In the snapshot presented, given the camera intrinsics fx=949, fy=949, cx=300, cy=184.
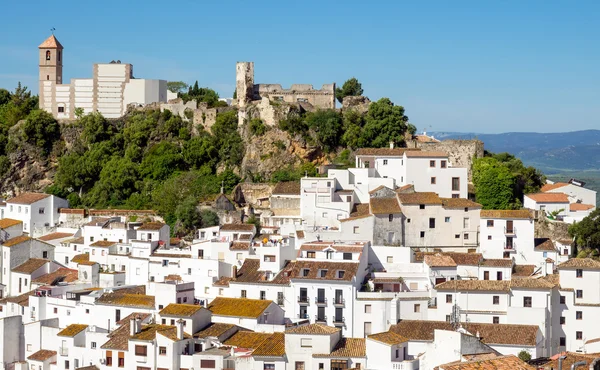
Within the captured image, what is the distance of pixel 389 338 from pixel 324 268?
18.8 feet

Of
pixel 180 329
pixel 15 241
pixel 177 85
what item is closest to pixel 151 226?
pixel 15 241

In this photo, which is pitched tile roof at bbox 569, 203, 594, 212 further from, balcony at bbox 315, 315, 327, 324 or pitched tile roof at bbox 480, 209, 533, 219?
balcony at bbox 315, 315, 327, 324

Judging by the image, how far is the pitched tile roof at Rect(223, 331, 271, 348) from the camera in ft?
117

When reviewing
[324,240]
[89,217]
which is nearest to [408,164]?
[324,240]

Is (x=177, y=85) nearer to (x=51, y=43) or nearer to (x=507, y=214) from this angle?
(x=51, y=43)

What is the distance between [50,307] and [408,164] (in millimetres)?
18761

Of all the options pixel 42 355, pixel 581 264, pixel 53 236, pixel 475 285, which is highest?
pixel 53 236

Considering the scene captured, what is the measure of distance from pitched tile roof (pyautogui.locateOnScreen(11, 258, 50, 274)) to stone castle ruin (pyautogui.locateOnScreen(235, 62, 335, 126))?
54.0 ft

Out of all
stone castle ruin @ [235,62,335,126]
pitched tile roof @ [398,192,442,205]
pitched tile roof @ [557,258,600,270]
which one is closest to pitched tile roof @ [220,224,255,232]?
pitched tile roof @ [398,192,442,205]

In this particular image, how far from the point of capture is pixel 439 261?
40625mm

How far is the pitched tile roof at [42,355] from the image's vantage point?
131 ft

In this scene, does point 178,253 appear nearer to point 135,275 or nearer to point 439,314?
point 135,275

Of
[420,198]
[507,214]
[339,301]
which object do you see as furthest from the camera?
[420,198]

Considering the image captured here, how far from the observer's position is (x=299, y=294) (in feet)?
128
